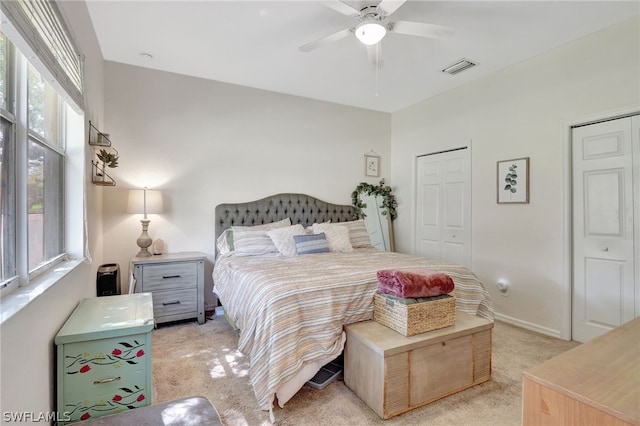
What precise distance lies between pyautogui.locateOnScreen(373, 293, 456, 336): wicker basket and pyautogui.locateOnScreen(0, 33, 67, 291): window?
6.26ft

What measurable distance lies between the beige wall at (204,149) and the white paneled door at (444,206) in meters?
1.18

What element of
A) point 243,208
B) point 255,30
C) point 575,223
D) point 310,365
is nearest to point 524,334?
point 575,223

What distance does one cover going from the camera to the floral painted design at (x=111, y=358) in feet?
4.65

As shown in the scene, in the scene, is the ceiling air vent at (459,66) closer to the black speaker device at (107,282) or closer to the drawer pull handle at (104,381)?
the drawer pull handle at (104,381)

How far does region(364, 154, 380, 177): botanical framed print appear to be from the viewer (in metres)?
4.93

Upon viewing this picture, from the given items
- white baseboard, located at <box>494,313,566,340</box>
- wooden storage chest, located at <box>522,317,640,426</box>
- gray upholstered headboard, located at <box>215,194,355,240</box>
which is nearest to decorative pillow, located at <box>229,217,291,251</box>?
gray upholstered headboard, located at <box>215,194,355,240</box>

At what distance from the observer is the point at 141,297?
6.84 feet

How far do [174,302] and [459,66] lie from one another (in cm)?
401

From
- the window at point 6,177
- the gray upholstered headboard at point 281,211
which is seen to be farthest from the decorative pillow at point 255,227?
the window at point 6,177

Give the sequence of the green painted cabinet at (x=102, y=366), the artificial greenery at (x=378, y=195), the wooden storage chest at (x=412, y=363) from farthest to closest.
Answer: the artificial greenery at (x=378, y=195) < the wooden storage chest at (x=412, y=363) < the green painted cabinet at (x=102, y=366)

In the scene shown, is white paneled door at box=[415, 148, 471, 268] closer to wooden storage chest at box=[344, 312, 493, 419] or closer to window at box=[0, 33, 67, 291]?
wooden storage chest at box=[344, 312, 493, 419]

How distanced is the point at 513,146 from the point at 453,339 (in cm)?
247

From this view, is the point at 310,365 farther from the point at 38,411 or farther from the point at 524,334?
the point at 524,334

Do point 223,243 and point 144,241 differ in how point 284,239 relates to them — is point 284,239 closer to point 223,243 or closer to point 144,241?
point 223,243
